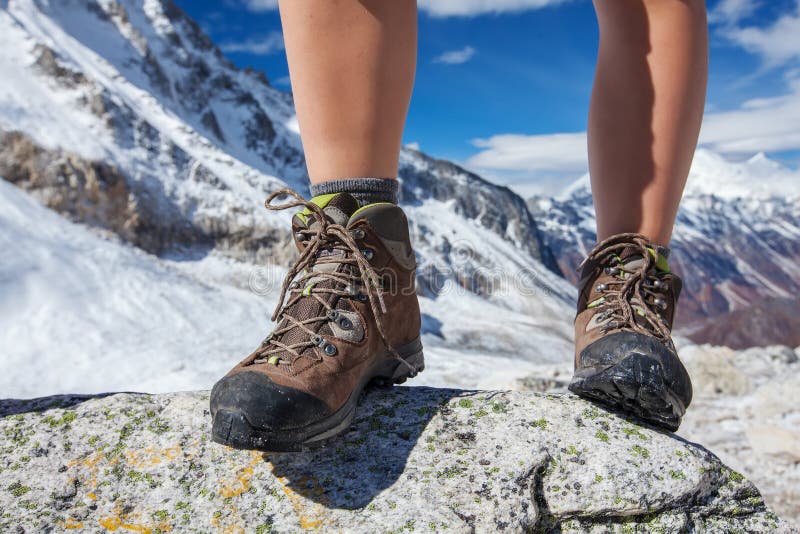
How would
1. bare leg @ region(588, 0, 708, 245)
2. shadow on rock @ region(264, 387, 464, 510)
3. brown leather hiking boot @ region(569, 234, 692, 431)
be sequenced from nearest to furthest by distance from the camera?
1. shadow on rock @ region(264, 387, 464, 510)
2. brown leather hiking boot @ region(569, 234, 692, 431)
3. bare leg @ region(588, 0, 708, 245)

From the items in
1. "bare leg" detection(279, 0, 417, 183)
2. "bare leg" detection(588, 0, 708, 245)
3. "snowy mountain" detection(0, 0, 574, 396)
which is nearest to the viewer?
"bare leg" detection(279, 0, 417, 183)

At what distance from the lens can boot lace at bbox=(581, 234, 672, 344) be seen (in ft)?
6.00

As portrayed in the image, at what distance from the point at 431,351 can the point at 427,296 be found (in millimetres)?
18418

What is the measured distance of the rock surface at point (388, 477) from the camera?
1.48 m

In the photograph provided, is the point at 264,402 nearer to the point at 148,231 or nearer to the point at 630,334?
the point at 630,334

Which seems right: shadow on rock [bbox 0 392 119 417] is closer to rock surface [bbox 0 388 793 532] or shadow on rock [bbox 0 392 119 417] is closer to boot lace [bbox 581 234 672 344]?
rock surface [bbox 0 388 793 532]

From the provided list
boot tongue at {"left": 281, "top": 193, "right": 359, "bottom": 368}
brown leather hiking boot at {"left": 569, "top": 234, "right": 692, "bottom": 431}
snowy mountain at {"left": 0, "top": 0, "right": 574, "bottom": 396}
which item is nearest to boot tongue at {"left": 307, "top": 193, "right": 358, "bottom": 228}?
boot tongue at {"left": 281, "top": 193, "right": 359, "bottom": 368}

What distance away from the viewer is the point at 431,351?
19.8m

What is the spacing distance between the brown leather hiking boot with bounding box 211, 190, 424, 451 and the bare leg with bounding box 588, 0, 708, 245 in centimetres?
82

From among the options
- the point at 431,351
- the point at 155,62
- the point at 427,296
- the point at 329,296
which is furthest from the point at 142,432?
the point at 155,62

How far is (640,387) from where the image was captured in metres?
1.63

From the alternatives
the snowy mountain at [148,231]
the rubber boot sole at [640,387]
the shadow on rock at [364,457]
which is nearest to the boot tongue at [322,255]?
the shadow on rock at [364,457]

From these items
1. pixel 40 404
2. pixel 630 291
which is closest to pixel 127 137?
pixel 40 404

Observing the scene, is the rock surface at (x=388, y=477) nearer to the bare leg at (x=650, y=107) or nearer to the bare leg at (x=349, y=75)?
the bare leg at (x=650, y=107)
